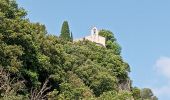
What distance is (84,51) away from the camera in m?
63.0

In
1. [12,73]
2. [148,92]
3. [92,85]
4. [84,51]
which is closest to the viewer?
[12,73]

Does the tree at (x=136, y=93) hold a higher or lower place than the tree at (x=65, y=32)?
lower

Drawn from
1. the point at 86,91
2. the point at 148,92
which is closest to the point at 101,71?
the point at 86,91

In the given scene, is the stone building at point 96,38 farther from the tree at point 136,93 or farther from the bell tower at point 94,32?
the tree at point 136,93

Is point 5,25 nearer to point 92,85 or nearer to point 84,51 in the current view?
point 92,85

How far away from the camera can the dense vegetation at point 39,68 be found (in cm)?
3919

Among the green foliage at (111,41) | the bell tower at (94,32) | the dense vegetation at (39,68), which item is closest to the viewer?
the dense vegetation at (39,68)

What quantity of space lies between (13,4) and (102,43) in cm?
3312

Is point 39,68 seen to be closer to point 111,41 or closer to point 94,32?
point 111,41

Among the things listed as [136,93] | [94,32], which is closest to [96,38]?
[94,32]

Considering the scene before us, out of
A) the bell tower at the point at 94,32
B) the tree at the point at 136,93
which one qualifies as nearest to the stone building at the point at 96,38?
the bell tower at the point at 94,32

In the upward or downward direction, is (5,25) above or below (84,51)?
below

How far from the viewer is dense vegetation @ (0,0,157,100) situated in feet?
129

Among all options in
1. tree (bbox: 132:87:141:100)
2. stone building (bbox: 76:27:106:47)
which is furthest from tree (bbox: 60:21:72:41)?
tree (bbox: 132:87:141:100)
